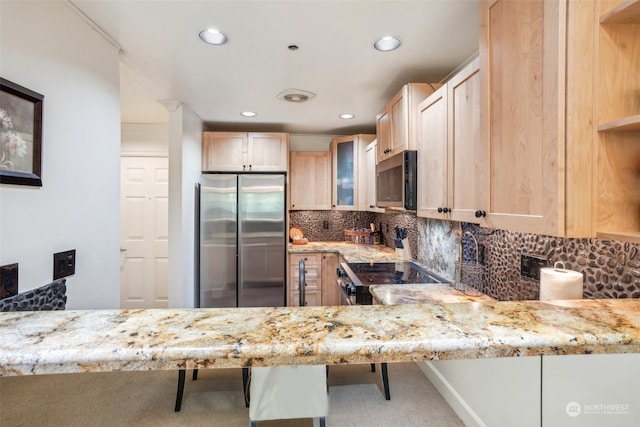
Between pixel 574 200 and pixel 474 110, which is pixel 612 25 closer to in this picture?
pixel 574 200

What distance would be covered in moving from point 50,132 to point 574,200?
2037mm

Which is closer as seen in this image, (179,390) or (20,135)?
(179,390)

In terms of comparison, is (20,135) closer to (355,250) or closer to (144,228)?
(144,228)

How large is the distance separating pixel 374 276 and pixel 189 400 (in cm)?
150

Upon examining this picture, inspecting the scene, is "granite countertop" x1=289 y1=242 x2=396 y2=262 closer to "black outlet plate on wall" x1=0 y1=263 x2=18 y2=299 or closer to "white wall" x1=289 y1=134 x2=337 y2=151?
"white wall" x1=289 y1=134 x2=337 y2=151

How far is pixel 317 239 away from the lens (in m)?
4.27

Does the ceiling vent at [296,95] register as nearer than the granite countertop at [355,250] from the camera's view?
Yes

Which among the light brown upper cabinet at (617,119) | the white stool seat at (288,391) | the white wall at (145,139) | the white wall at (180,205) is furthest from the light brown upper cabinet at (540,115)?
the white wall at (145,139)

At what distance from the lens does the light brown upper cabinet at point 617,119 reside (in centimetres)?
83

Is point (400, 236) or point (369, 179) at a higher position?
point (369, 179)

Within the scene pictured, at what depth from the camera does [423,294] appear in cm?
173

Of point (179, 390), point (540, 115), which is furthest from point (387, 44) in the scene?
point (179, 390)

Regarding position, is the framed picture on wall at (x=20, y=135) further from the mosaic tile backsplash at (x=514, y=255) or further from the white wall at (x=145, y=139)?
the white wall at (x=145, y=139)

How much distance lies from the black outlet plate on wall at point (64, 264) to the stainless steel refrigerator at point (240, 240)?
6.00 feet
